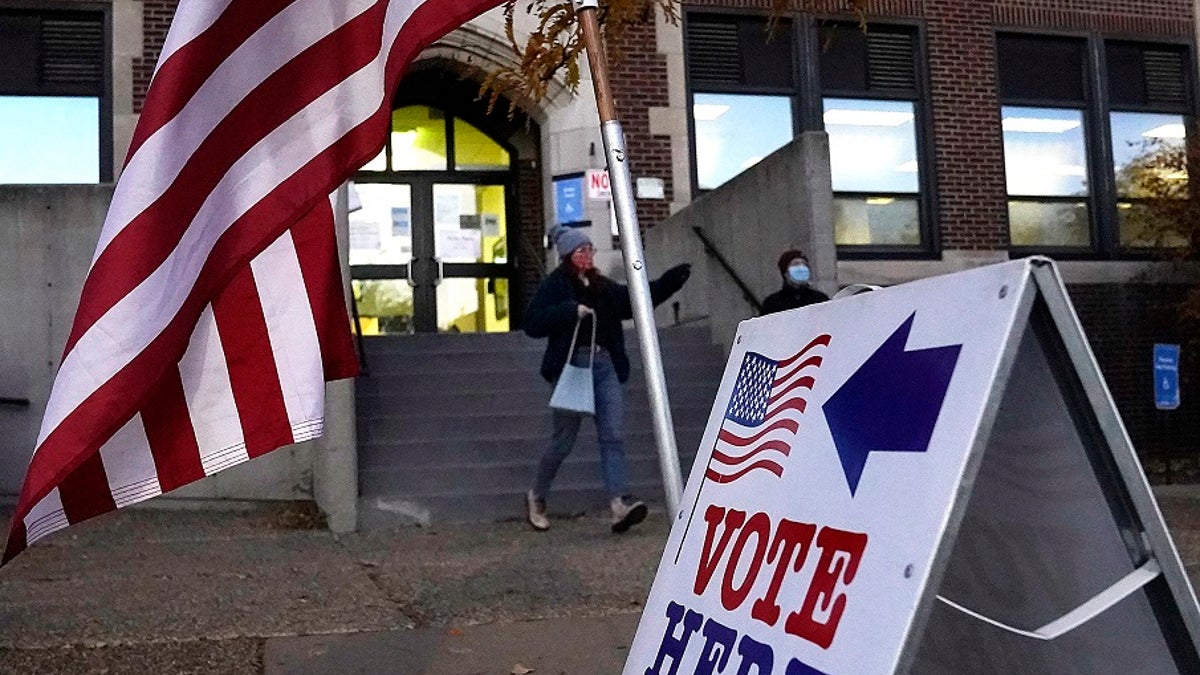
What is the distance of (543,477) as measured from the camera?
23.5 feet

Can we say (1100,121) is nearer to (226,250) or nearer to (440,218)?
(440,218)

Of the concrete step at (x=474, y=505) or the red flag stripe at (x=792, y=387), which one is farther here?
the concrete step at (x=474, y=505)

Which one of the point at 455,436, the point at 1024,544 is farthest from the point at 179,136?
the point at 455,436

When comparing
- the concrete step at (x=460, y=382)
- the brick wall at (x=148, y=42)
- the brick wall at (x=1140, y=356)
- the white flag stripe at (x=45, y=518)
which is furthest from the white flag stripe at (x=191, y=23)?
the brick wall at (x=1140, y=356)

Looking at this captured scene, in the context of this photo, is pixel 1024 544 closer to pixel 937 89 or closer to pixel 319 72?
pixel 319 72

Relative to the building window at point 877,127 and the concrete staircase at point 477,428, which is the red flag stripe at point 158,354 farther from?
the building window at point 877,127

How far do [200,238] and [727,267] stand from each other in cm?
798

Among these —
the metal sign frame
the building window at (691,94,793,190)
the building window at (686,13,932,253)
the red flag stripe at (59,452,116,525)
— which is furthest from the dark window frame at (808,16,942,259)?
the metal sign frame

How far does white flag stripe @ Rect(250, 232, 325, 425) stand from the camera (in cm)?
295

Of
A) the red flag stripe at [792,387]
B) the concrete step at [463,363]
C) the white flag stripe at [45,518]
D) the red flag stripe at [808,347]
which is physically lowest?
the white flag stripe at [45,518]

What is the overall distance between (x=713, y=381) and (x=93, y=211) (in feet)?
16.9

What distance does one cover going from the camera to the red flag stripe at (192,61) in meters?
2.86

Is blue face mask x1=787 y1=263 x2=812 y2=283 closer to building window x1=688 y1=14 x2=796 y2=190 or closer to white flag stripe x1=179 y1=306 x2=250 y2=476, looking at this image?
white flag stripe x1=179 y1=306 x2=250 y2=476

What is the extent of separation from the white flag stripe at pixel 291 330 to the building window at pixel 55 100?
9.70m
